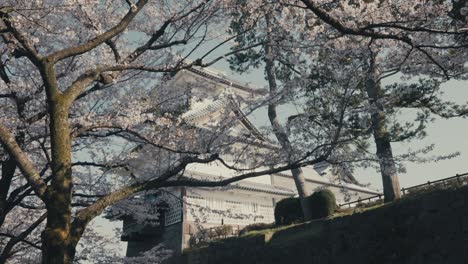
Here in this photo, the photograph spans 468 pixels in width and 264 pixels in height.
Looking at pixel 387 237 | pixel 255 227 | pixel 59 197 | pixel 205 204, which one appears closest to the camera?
pixel 59 197

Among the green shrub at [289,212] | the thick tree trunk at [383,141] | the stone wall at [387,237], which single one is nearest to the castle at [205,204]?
the green shrub at [289,212]

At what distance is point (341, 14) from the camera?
1105cm

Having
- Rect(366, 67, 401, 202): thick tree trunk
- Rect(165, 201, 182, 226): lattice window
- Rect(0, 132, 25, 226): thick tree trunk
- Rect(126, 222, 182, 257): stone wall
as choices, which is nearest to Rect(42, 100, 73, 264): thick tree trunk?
Rect(0, 132, 25, 226): thick tree trunk

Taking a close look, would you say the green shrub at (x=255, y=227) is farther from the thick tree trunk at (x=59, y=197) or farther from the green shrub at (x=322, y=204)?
the thick tree trunk at (x=59, y=197)

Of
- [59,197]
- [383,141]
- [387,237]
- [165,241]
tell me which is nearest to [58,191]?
[59,197]

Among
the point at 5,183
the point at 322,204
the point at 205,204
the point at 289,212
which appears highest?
the point at 205,204

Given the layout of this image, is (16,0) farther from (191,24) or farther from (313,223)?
(313,223)

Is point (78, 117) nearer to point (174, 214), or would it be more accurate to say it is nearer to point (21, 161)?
point (21, 161)

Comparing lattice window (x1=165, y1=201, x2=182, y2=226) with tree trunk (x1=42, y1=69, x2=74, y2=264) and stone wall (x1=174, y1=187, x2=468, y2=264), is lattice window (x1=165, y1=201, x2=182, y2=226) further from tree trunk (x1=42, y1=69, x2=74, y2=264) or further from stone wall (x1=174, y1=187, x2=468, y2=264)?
tree trunk (x1=42, y1=69, x2=74, y2=264)

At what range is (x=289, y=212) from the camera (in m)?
19.3

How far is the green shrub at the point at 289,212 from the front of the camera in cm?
1906

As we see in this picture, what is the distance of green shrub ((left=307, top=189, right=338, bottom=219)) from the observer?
17.4 meters

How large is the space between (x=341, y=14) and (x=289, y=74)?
7063 mm

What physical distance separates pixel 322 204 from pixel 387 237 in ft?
17.6
